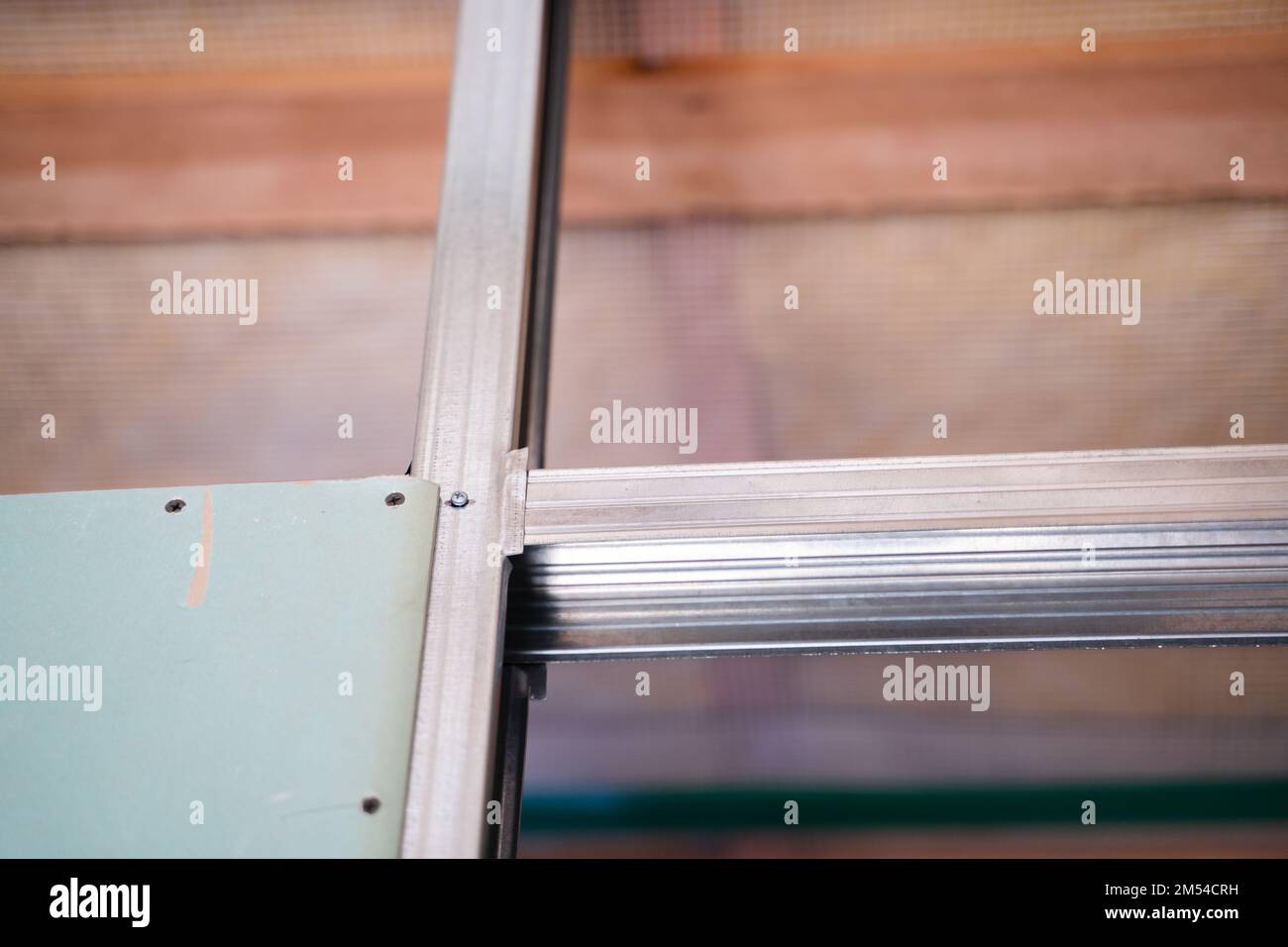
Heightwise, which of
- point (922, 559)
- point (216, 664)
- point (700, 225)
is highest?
point (700, 225)

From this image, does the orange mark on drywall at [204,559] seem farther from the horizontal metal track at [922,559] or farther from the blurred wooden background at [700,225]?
the blurred wooden background at [700,225]

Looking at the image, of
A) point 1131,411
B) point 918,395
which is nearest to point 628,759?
point 918,395

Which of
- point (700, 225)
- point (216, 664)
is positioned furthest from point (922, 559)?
point (700, 225)

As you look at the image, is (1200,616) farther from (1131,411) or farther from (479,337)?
(1131,411)

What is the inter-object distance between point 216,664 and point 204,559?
10 centimetres

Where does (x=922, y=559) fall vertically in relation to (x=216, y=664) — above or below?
above

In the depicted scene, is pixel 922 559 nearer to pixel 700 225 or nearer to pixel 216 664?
pixel 216 664

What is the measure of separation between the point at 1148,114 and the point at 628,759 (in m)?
1.68

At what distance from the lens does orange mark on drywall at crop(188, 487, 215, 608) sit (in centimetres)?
91

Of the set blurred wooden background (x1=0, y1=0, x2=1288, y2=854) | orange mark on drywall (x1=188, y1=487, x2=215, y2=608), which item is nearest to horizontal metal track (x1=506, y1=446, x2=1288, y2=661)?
orange mark on drywall (x1=188, y1=487, x2=215, y2=608)

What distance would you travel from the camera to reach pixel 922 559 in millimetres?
921

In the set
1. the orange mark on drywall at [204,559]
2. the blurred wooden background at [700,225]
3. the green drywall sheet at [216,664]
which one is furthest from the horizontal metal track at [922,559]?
the blurred wooden background at [700,225]

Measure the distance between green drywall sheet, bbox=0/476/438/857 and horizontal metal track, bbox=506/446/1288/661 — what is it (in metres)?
0.13
